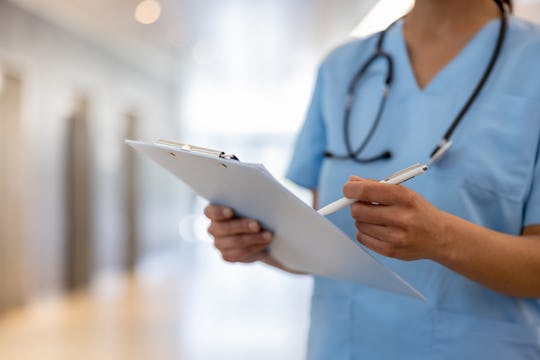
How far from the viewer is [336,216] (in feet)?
3.01

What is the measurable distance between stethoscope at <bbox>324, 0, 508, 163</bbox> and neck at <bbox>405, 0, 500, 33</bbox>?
0.02 m

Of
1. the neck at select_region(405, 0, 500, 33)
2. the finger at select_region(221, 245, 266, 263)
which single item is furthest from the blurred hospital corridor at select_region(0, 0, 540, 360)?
the finger at select_region(221, 245, 266, 263)

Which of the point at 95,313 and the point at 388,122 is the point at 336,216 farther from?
the point at 95,313

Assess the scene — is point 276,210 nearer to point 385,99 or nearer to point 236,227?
point 236,227

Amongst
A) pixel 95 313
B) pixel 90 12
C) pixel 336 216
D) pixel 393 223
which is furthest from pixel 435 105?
pixel 90 12

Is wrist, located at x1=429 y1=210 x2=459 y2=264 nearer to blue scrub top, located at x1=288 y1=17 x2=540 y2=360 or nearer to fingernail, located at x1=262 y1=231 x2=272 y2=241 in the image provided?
blue scrub top, located at x1=288 y1=17 x2=540 y2=360

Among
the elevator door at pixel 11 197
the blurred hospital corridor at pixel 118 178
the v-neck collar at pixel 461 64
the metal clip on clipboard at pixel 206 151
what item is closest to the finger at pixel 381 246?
the metal clip on clipboard at pixel 206 151

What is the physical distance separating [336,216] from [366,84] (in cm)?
25

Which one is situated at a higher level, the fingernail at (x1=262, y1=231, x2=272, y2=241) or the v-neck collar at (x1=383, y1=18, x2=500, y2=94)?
the v-neck collar at (x1=383, y1=18, x2=500, y2=94)

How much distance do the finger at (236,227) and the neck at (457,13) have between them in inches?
17.7

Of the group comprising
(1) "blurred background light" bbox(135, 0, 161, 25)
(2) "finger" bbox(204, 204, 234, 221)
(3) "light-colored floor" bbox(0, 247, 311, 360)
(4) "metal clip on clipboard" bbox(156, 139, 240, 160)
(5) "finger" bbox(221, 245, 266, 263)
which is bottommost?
(3) "light-colored floor" bbox(0, 247, 311, 360)

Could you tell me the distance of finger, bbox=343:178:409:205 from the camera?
Result: 0.60m

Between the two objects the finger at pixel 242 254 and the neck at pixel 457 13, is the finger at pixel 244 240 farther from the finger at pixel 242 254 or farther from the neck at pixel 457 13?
the neck at pixel 457 13

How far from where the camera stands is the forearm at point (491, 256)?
2.18 ft
